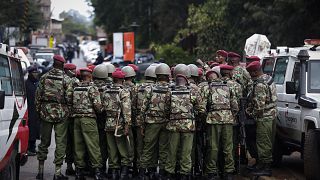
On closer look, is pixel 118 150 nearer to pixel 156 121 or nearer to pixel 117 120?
pixel 117 120

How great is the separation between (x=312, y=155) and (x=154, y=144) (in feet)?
8.79

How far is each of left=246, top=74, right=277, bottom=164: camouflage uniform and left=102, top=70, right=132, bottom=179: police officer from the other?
2.24 m

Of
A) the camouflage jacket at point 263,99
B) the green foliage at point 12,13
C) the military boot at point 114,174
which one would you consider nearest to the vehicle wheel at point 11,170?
the military boot at point 114,174

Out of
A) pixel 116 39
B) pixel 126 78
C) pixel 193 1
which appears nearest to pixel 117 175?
pixel 126 78

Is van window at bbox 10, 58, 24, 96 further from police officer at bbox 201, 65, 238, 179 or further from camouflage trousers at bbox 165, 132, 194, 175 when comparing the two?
police officer at bbox 201, 65, 238, 179

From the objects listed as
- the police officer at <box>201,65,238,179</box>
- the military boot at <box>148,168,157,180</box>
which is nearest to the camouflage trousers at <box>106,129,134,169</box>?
the military boot at <box>148,168,157,180</box>

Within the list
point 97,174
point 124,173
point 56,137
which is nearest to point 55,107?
point 56,137

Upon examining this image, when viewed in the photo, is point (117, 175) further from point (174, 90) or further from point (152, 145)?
point (174, 90)

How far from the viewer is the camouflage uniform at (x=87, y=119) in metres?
11.0

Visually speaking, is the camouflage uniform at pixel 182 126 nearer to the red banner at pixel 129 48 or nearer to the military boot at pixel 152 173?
the military boot at pixel 152 173

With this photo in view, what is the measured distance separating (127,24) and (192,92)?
50.2 metres

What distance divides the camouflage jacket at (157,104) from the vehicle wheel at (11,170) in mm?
2393

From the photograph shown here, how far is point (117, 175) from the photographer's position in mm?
11398

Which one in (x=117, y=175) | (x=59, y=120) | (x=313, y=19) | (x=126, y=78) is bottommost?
(x=117, y=175)
